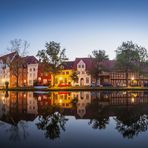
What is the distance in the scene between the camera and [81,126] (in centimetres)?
1045

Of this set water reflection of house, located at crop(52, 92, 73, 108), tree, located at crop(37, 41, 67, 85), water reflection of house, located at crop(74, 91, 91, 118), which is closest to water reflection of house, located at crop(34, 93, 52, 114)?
water reflection of house, located at crop(52, 92, 73, 108)

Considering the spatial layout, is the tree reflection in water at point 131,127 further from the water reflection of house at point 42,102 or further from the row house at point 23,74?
the row house at point 23,74

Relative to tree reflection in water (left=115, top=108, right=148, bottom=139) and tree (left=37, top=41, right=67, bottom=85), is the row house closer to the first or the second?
tree (left=37, top=41, right=67, bottom=85)

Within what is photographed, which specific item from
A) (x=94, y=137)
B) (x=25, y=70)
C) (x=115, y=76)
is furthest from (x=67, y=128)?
(x=25, y=70)

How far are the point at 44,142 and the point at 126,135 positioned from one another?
3207mm

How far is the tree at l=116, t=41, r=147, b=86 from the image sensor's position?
207 feet

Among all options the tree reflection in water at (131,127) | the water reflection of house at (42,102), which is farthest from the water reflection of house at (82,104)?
the tree reflection in water at (131,127)

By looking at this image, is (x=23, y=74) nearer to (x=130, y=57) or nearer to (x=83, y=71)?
(x=83, y=71)

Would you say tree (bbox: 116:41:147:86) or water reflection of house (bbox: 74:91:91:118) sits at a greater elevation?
tree (bbox: 116:41:147:86)

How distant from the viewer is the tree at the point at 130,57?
63219 millimetres

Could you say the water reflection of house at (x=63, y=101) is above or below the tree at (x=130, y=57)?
below

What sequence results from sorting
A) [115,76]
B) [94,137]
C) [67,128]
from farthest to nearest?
[115,76] → [67,128] → [94,137]

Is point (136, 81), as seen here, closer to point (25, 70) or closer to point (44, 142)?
point (25, 70)

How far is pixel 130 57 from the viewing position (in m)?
63.9
